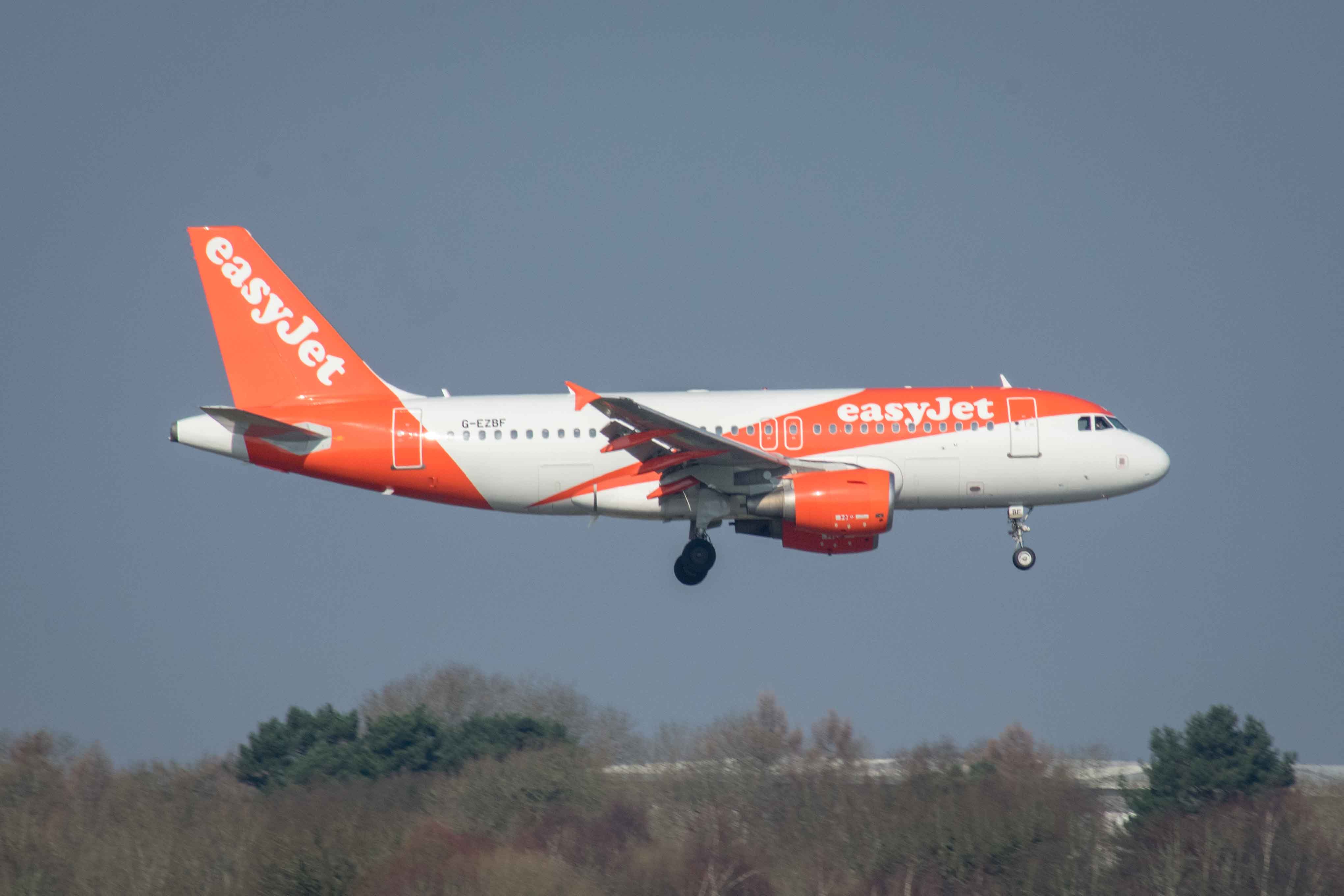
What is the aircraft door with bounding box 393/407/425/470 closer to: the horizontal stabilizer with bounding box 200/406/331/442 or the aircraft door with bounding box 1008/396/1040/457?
the horizontal stabilizer with bounding box 200/406/331/442

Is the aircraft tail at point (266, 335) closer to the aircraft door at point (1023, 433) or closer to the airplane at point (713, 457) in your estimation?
the airplane at point (713, 457)

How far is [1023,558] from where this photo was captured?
4000 cm

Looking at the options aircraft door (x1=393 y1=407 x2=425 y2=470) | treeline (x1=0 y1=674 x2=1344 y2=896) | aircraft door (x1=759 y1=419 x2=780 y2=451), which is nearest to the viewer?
treeline (x1=0 y1=674 x2=1344 y2=896)

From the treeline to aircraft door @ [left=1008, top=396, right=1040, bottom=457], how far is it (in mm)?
8130

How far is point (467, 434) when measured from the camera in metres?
38.8

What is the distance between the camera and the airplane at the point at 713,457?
A: 1510 inches

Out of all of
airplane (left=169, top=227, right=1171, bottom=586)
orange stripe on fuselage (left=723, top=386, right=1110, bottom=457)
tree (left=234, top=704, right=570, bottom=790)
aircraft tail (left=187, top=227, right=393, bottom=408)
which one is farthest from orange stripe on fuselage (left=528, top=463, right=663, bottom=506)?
tree (left=234, top=704, right=570, bottom=790)

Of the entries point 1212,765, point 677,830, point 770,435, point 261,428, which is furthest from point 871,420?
point 1212,765

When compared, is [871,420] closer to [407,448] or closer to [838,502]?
[838,502]

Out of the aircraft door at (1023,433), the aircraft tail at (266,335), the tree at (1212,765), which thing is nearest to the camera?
the aircraft door at (1023,433)

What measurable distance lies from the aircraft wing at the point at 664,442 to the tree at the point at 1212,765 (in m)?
15.4

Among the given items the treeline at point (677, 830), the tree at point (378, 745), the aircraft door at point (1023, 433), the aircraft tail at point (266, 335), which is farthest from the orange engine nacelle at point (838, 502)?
the tree at point (378, 745)

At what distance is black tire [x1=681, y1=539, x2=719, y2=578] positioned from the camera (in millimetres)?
39625

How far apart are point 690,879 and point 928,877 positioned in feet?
21.0
